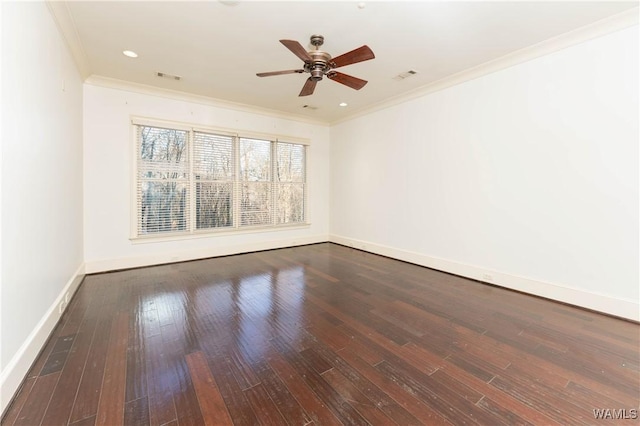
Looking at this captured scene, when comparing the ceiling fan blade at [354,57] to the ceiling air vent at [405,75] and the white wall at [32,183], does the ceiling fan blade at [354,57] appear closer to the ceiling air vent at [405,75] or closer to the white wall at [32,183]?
the ceiling air vent at [405,75]

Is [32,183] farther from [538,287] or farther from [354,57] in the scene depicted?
[538,287]

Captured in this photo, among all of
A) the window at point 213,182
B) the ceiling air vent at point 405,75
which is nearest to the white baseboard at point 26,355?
the window at point 213,182

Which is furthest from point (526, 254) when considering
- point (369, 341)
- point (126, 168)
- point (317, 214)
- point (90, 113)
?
point (90, 113)

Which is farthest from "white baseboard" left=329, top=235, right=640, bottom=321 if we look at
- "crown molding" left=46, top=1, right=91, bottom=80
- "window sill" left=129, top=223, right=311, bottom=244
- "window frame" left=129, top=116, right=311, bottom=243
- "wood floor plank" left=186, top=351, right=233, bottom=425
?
"crown molding" left=46, top=1, right=91, bottom=80

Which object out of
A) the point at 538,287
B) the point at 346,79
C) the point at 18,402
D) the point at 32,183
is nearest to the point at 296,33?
the point at 346,79

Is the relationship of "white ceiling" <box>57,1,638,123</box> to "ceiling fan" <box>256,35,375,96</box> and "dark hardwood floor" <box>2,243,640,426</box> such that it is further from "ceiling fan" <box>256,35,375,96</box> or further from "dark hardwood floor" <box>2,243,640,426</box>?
"dark hardwood floor" <box>2,243,640,426</box>

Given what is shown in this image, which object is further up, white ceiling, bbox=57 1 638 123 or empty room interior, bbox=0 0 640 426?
white ceiling, bbox=57 1 638 123

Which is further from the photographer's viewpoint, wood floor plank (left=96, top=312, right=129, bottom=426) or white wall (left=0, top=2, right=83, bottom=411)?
white wall (left=0, top=2, right=83, bottom=411)

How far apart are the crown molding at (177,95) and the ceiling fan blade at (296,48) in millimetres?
3074

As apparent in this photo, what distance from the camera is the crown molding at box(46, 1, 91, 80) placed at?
2.61m

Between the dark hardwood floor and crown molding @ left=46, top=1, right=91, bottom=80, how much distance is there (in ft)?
9.99

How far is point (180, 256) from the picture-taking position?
502cm

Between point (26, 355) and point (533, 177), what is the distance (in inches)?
210

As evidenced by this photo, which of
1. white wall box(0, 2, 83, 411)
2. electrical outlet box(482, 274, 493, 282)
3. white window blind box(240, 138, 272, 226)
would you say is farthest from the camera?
white window blind box(240, 138, 272, 226)
